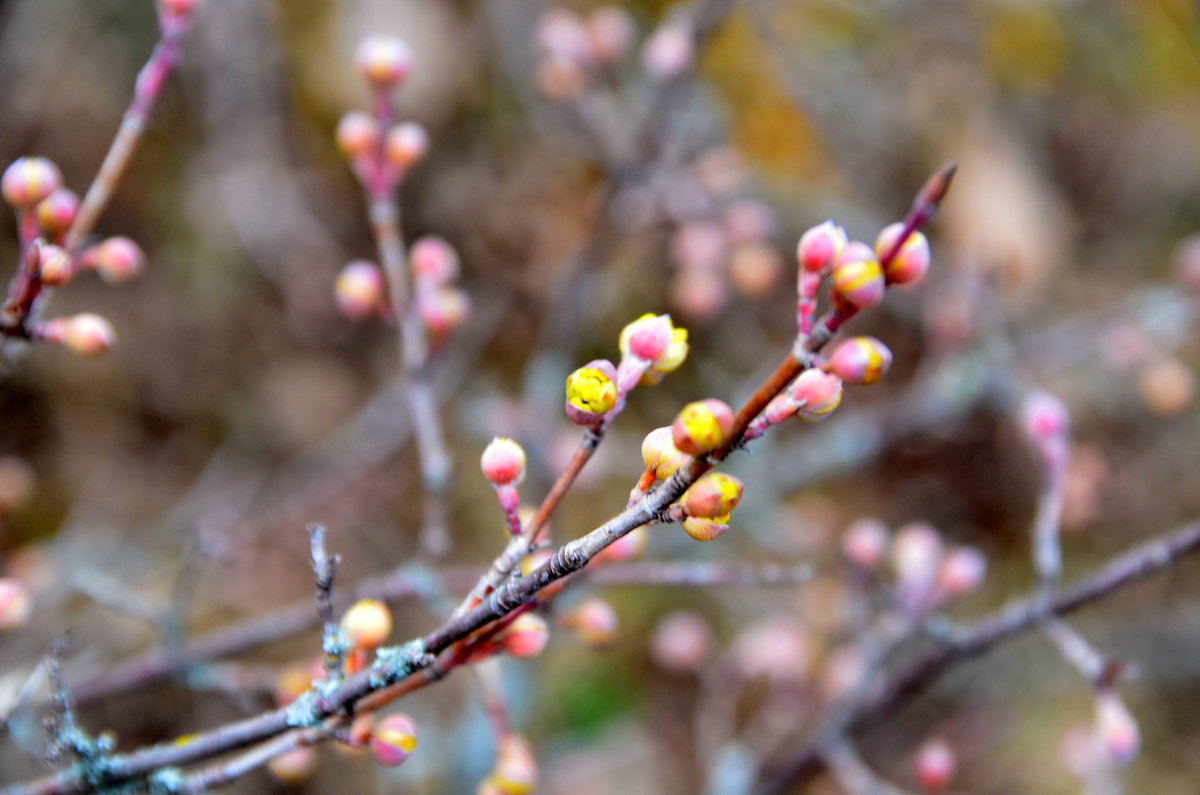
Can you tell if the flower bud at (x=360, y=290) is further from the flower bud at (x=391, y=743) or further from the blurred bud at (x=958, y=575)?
the blurred bud at (x=958, y=575)

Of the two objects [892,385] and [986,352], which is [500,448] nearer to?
[986,352]

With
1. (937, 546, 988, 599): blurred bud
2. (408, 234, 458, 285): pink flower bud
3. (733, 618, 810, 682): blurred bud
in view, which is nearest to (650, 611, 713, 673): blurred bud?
(733, 618, 810, 682): blurred bud

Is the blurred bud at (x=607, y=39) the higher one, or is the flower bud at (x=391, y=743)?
the blurred bud at (x=607, y=39)

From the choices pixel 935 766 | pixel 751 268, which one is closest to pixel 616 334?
pixel 751 268

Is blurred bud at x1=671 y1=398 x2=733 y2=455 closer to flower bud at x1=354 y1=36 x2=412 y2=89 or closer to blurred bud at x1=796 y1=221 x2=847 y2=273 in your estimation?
blurred bud at x1=796 y1=221 x2=847 y2=273

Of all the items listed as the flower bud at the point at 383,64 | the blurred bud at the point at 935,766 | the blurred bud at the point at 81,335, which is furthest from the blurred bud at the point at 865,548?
the blurred bud at the point at 81,335

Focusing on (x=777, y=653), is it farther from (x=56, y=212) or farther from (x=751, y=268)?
(x=56, y=212)
